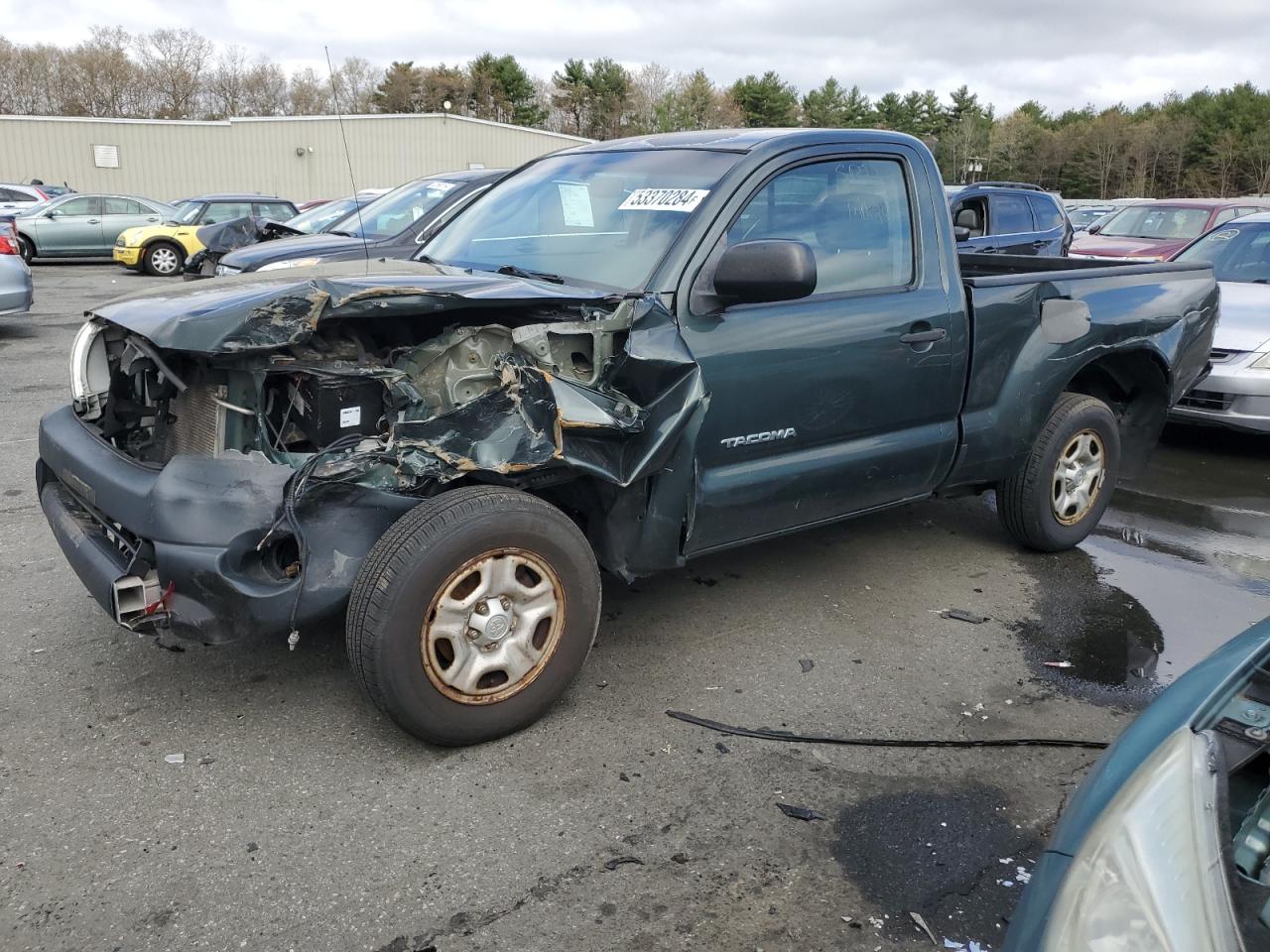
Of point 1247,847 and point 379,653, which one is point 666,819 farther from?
point 1247,847

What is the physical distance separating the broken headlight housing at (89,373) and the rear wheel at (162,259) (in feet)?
54.5

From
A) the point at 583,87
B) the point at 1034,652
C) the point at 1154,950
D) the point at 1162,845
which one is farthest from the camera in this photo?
the point at 583,87

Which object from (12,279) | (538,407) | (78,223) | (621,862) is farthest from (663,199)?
(78,223)

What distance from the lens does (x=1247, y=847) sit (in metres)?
Answer: 1.49

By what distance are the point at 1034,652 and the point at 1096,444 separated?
1.42m

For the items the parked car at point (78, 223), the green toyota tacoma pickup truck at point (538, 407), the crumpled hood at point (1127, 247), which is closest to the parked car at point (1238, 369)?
the green toyota tacoma pickup truck at point (538, 407)

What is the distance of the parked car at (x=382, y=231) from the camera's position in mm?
7891

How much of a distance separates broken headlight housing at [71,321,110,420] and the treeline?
186 feet

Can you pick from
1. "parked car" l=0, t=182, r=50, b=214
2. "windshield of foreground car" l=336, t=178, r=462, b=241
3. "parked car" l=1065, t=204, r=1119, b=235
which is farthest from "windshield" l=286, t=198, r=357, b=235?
"parked car" l=1065, t=204, r=1119, b=235

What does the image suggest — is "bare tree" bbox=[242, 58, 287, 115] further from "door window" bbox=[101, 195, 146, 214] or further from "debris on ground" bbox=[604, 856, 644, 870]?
"debris on ground" bbox=[604, 856, 644, 870]

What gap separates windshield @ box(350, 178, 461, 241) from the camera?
884 centimetres

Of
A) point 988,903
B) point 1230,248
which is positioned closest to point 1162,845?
point 988,903

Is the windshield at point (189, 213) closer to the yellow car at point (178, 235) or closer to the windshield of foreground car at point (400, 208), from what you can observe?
the yellow car at point (178, 235)

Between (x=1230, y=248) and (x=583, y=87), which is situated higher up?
(x=583, y=87)
